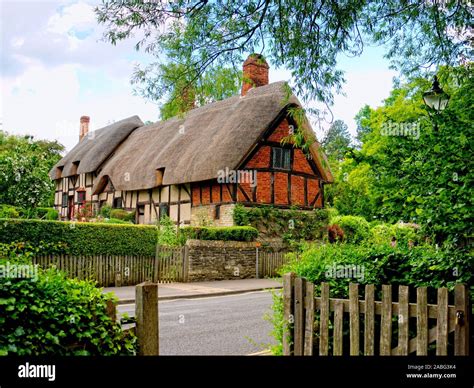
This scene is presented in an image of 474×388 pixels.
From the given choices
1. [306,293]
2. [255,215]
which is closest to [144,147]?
[255,215]

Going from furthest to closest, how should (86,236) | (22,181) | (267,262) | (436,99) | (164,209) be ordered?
(164,209)
(22,181)
(267,262)
(86,236)
(436,99)

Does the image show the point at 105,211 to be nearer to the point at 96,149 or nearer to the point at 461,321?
the point at 96,149

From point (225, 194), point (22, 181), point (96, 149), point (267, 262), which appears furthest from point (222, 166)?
point (96, 149)

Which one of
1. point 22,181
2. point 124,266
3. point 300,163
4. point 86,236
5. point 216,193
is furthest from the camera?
point 22,181

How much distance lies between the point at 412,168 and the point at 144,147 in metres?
27.8

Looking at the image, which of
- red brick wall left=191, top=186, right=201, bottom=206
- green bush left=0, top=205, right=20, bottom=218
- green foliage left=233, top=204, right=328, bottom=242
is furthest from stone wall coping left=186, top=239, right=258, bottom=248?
green bush left=0, top=205, right=20, bottom=218

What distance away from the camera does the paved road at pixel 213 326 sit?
7.19 m

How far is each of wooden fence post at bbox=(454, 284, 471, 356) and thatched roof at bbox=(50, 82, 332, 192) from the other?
53.7 feet

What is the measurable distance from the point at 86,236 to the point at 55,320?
12529mm

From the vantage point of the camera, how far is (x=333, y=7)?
6.54 meters

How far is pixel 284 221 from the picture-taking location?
78.4 feet

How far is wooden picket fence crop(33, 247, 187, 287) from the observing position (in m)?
14.7

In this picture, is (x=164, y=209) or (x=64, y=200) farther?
(x=64, y=200)

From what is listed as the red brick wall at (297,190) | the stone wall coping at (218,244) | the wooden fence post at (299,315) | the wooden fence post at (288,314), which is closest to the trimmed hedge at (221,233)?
the stone wall coping at (218,244)
